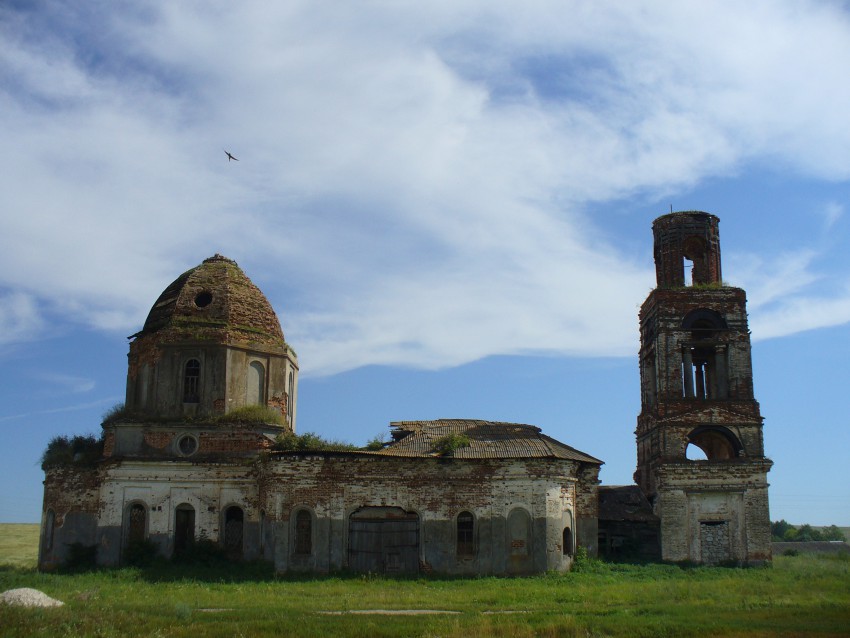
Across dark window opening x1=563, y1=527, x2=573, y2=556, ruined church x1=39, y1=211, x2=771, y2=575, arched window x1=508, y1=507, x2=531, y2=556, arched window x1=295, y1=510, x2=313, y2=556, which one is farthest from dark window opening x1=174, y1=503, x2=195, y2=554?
dark window opening x1=563, y1=527, x2=573, y2=556

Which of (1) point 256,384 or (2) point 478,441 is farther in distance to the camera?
(1) point 256,384

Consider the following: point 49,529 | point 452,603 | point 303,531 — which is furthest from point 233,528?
point 452,603

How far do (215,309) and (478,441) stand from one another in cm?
1013

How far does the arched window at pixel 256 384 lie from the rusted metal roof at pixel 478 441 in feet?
15.2

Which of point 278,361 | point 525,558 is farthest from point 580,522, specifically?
point 278,361

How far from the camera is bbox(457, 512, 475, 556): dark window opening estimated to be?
93.9 ft

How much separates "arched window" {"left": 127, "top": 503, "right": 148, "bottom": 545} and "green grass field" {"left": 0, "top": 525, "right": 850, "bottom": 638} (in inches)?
82.5

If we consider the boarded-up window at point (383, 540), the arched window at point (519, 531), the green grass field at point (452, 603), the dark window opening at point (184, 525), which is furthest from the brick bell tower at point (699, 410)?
the dark window opening at point (184, 525)

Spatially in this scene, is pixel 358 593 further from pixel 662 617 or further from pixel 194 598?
pixel 662 617

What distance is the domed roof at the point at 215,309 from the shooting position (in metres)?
31.6

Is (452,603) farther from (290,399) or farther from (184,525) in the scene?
(290,399)

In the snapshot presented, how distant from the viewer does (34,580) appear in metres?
25.1

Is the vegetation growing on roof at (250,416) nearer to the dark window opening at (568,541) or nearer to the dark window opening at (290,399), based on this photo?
the dark window opening at (290,399)

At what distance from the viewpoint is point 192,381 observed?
31.3 metres
